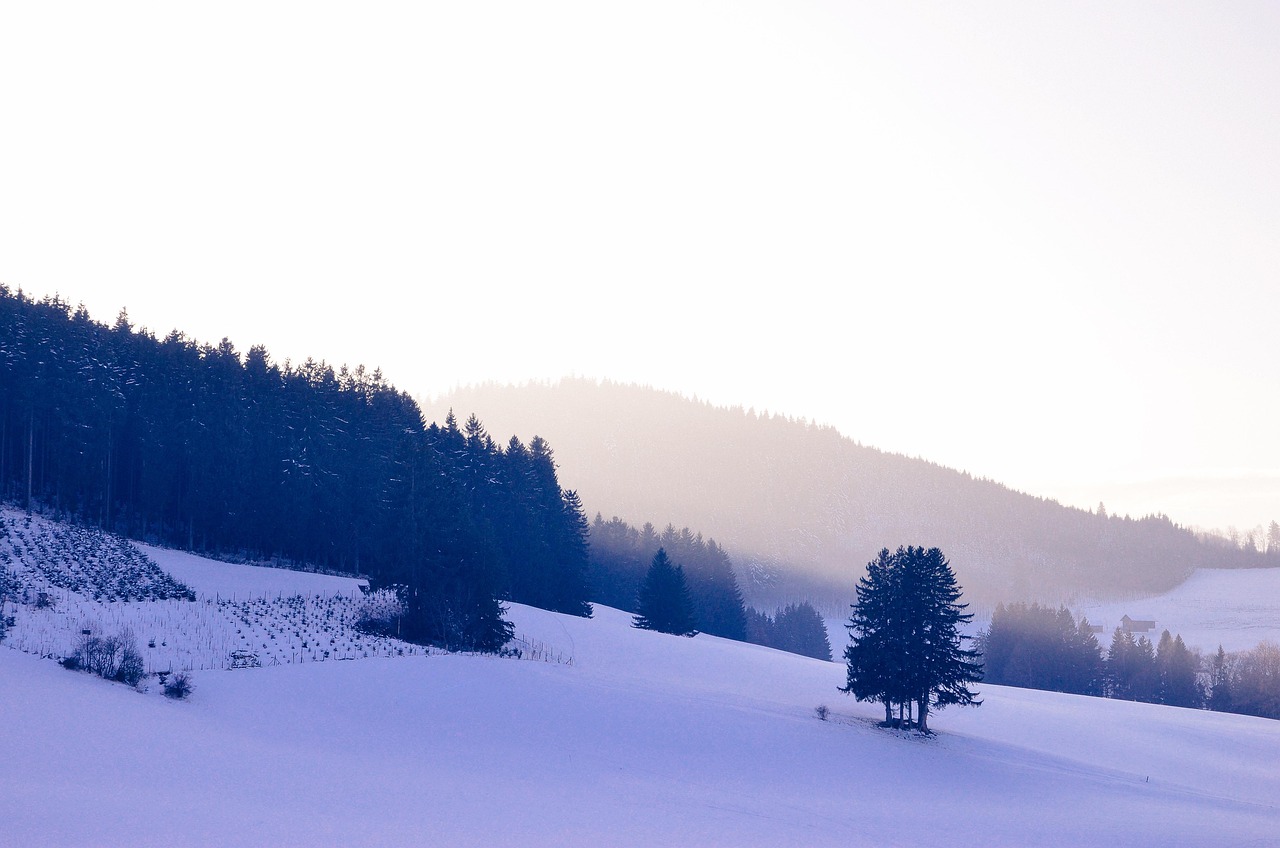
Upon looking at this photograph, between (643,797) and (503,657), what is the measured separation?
16.4 m

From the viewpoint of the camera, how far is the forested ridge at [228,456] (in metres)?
52.6

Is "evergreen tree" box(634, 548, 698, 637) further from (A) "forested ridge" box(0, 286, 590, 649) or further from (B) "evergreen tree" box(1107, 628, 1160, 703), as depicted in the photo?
(B) "evergreen tree" box(1107, 628, 1160, 703)

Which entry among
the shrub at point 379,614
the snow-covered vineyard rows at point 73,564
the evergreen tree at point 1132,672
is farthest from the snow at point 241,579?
the evergreen tree at point 1132,672

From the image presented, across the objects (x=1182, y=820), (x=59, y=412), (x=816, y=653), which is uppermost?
(x=59, y=412)

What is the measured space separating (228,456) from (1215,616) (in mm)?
183586

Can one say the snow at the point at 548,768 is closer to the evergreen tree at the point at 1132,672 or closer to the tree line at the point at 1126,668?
the tree line at the point at 1126,668

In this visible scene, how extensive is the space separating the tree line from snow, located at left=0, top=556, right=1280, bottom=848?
51102mm

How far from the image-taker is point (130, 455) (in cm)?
5875

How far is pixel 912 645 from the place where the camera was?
35125 mm

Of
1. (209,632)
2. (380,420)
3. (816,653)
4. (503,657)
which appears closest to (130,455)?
(380,420)

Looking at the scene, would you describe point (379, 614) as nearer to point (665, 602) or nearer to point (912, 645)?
point (912, 645)

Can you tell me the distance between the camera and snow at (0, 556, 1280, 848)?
40.7 ft

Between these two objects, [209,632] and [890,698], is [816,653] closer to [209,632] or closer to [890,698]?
[890,698]

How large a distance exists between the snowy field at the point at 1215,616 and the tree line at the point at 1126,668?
37.3m
